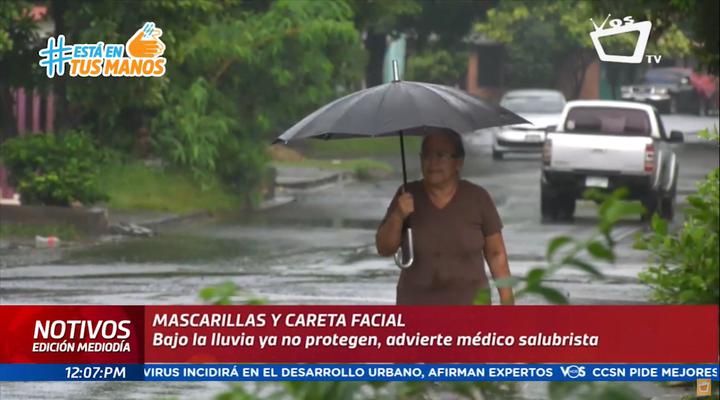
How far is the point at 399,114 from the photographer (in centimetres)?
749

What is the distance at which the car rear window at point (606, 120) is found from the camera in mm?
26094

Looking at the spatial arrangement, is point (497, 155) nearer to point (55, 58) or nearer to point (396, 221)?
point (55, 58)

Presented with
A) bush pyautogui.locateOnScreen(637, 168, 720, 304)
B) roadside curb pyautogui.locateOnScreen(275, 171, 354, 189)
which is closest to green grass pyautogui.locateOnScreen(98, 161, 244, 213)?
roadside curb pyautogui.locateOnScreen(275, 171, 354, 189)

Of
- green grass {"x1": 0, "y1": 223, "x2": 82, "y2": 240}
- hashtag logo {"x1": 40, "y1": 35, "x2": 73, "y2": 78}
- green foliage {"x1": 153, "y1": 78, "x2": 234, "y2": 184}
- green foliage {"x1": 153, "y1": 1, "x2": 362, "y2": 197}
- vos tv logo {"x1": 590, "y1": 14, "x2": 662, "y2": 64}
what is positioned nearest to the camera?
vos tv logo {"x1": 590, "y1": 14, "x2": 662, "y2": 64}

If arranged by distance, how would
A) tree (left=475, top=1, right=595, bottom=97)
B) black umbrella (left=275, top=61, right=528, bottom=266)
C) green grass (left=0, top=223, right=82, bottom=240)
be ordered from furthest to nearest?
tree (left=475, top=1, right=595, bottom=97)
green grass (left=0, top=223, right=82, bottom=240)
black umbrella (left=275, top=61, right=528, bottom=266)

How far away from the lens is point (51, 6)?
24516 mm

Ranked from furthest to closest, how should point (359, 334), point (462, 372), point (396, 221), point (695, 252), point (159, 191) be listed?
point (159, 191), point (695, 252), point (396, 221), point (359, 334), point (462, 372)

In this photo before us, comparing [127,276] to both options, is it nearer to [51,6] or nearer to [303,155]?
[51,6]

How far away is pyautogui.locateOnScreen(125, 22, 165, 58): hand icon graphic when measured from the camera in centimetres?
1995

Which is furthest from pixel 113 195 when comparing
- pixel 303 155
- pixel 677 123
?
pixel 677 123

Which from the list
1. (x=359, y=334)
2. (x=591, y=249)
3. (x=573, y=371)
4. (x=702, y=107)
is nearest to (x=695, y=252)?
(x=573, y=371)

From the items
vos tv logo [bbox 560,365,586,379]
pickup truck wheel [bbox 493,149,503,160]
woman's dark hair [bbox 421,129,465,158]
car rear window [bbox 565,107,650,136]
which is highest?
woman's dark hair [bbox 421,129,465,158]

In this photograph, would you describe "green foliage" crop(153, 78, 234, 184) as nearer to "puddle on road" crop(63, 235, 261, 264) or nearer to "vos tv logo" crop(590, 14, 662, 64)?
"puddle on road" crop(63, 235, 261, 264)

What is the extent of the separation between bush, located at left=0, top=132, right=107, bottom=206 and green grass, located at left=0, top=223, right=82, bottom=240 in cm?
60
